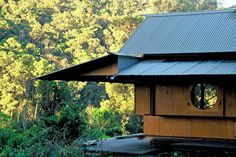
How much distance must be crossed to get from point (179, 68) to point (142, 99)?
173cm

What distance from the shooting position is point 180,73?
39.1 feet

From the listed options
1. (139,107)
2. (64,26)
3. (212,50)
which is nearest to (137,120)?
(139,107)

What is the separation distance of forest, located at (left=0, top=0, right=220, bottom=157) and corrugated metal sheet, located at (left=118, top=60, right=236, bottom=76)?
13.7ft

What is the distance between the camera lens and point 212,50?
503 inches

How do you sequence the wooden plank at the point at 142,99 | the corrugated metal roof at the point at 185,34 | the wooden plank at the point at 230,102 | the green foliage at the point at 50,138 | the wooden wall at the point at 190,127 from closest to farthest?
the green foliage at the point at 50,138
the wooden plank at the point at 230,102
the wooden wall at the point at 190,127
the corrugated metal roof at the point at 185,34
the wooden plank at the point at 142,99

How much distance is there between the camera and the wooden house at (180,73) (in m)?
12.5

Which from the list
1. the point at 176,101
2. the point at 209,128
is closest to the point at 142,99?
the point at 176,101

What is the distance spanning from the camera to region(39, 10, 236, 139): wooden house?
40.9ft

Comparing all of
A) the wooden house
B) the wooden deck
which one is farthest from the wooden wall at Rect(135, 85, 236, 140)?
the wooden deck

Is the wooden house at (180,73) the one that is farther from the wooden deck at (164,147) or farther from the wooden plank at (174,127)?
the wooden deck at (164,147)

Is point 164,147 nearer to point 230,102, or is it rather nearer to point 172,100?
point 172,100

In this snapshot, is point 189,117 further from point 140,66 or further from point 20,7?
point 20,7

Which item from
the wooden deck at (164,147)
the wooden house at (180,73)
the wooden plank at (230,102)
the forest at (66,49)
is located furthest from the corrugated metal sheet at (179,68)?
the forest at (66,49)

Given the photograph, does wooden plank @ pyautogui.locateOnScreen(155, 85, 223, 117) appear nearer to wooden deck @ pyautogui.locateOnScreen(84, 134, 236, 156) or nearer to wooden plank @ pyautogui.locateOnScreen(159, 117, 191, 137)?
wooden plank @ pyautogui.locateOnScreen(159, 117, 191, 137)
